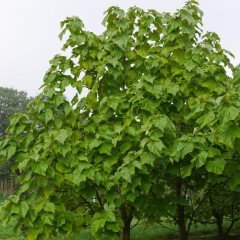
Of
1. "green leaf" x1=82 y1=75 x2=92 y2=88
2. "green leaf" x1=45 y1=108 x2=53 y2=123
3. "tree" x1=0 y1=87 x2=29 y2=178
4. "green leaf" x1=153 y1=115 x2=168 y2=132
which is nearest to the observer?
"green leaf" x1=153 y1=115 x2=168 y2=132

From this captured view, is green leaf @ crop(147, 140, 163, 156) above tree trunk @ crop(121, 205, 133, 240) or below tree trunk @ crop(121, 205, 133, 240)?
above

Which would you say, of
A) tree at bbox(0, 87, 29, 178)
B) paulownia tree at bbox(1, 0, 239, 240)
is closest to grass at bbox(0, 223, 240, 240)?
paulownia tree at bbox(1, 0, 239, 240)

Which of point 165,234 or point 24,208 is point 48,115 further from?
point 165,234

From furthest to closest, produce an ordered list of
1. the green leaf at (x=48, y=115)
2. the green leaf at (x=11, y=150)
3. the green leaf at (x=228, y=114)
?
the green leaf at (x=48, y=115), the green leaf at (x=11, y=150), the green leaf at (x=228, y=114)

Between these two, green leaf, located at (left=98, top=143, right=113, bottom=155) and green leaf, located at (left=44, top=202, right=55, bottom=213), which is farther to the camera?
green leaf, located at (left=98, top=143, right=113, bottom=155)

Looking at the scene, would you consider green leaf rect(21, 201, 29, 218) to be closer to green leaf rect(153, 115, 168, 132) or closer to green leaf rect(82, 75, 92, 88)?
green leaf rect(153, 115, 168, 132)

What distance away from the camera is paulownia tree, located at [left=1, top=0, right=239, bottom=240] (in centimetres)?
507

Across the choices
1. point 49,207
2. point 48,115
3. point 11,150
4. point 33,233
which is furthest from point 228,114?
point 11,150

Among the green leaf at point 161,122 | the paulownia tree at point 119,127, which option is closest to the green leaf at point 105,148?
the paulownia tree at point 119,127

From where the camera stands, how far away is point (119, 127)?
550cm

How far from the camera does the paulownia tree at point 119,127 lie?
5066 mm

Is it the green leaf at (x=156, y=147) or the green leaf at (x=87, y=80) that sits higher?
the green leaf at (x=87, y=80)

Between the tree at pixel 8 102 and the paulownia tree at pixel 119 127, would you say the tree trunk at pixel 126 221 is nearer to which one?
the paulownia tree at pixel 119 127

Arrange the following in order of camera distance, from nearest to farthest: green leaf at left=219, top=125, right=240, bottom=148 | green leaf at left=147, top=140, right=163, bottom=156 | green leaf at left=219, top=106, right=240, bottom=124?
green leaf at left=219, top=106, right=240, bottom=124 < green leaf at left=219, top=125, right=240, bottom=148 < green leaf at left=147, top=140, right=163, bottom=156
